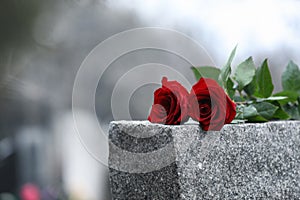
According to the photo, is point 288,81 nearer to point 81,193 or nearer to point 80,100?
point 80,100

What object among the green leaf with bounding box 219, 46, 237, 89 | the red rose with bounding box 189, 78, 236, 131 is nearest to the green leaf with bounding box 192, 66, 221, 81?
the green leaf with bounding box 219, 46, 237, 89

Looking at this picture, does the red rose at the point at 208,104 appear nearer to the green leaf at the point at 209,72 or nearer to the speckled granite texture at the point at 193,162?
the speckled granite texture at the point at 193,162

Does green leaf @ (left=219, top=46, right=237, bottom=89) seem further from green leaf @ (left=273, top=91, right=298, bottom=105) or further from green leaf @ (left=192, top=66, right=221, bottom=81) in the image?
green leaf @ (left=273, top=91, right=298, bottom=105)

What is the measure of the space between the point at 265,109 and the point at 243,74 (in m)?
0.06

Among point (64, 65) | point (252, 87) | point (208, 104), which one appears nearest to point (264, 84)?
point (252, 87)

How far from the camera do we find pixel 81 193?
1.26 m

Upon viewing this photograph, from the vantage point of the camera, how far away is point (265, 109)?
2.06 ft

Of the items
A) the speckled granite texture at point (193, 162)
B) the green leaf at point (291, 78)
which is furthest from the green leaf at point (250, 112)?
the green leaf at point (291, 78)

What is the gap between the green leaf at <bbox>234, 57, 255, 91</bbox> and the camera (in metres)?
0.65

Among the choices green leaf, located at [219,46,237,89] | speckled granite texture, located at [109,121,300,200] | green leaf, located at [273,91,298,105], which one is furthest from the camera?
green leaf, located at [273,91,298,105]

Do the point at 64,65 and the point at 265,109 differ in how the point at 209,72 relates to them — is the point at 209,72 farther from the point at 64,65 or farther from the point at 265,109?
the point at 64,65

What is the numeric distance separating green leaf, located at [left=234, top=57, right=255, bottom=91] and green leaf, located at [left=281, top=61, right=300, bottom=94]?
0.12 m

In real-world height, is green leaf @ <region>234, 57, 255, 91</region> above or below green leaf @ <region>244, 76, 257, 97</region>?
above

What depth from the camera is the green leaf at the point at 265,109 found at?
0.63 m
